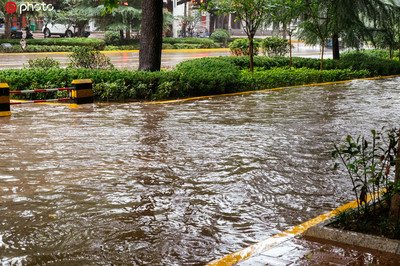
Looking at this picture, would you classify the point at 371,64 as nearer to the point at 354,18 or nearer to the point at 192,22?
the point at 354,18

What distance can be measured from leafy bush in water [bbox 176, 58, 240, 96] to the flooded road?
269 cm

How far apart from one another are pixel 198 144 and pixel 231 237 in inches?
207

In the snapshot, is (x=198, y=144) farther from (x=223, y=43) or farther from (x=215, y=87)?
(x=223, y=43)

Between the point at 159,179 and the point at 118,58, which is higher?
the point at 118,58

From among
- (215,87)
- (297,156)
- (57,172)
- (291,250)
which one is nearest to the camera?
(291,250)

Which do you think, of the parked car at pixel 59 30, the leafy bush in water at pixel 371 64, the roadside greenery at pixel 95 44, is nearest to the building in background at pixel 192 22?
the roadside greenery at pixel 95 44

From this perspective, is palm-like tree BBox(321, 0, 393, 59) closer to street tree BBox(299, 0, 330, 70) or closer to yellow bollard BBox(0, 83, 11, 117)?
street tree BBox(299, 0, 330, 70)

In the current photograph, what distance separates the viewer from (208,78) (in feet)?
65.1

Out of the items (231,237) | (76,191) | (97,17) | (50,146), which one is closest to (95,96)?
(50,146)

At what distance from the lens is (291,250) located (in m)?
6.24

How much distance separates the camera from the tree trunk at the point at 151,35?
67.3 ft

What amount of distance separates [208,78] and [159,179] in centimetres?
1085

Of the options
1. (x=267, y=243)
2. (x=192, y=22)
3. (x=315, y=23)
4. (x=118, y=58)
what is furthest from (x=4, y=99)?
(x=192, y=22)

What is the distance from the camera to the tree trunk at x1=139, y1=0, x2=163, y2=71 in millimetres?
20500
